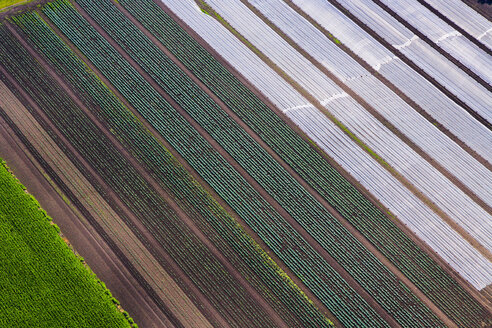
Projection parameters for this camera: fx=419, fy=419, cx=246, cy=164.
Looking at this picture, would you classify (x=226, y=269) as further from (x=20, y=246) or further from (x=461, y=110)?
(x=461, y=110)

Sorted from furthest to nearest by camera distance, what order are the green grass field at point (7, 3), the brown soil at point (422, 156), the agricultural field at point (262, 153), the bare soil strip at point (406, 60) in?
the green grass field at point (7, 3) → the bare soil strip at point (406, 60) → the brown soil at point (422, 156) → the agricultural field at point (262, 153)

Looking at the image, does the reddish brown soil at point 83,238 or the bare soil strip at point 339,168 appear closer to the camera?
the reddish brown soil at point 83,238

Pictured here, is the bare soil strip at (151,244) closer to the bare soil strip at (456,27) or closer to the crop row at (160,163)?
the crop row at (160,163)

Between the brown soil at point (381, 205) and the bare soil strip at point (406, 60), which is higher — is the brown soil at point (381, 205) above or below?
below

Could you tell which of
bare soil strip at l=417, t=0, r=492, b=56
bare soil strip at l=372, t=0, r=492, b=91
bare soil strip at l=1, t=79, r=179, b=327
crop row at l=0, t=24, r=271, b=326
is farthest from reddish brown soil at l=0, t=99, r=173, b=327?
bare soil strip at l=417, t=0, r=492, b=56

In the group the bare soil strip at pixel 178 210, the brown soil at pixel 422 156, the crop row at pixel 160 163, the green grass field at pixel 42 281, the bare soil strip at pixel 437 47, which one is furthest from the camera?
the bare soil strip at pixel 437 47

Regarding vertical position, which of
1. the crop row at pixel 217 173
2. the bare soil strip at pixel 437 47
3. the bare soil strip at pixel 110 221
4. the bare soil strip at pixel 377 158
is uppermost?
the bare soil strip at pixel 437 47

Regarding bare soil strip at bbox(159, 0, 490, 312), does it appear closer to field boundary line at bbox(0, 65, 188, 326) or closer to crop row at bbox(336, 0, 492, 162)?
crop row at bbox(336, 0, 492, 162)

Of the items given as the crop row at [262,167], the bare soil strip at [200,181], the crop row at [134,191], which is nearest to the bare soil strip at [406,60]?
the crop row at [262,167]
